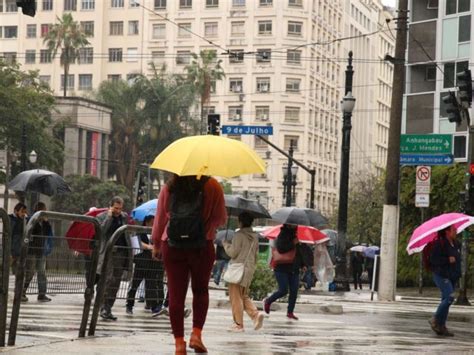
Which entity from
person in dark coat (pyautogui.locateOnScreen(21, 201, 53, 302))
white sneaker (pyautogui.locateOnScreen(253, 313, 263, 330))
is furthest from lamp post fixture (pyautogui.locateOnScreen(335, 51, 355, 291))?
person in dark coat (pyautogui.locateOnScreen(21, 201, 53, 302))

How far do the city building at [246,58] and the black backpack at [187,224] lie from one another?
105 m

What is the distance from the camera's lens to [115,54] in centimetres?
12825

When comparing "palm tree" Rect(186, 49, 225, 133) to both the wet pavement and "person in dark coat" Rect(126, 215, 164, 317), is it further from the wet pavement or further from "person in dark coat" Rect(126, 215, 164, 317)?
"person in dark coat" Rect(126, 215, 164, 317)

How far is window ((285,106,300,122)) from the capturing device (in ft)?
398

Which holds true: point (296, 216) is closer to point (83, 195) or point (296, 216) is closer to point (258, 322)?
point (258, 322)

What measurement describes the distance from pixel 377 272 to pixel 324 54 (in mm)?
95510

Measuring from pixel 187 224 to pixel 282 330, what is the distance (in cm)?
585

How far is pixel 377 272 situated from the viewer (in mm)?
32219

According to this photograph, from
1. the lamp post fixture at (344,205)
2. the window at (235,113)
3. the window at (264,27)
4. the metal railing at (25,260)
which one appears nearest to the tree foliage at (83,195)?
the window at (235,113)

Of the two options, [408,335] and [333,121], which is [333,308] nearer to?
[408,335]

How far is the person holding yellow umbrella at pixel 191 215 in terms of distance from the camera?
10.5 meters

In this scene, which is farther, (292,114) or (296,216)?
(292,114)

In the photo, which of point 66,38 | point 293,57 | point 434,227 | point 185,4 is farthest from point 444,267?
point 185,4

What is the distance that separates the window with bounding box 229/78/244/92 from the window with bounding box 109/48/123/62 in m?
13.0
